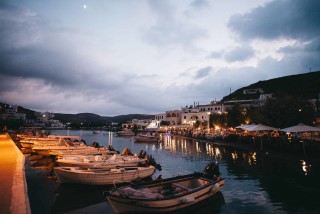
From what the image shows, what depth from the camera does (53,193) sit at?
1478 cm

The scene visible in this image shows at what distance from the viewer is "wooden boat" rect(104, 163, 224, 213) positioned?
35.1ft

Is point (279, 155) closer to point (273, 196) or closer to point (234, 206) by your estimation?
point (273, 196)

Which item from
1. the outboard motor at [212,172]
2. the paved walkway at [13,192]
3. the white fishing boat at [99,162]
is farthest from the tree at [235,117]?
the paved walkway at [13,192]

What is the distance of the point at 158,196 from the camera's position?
1112 cm

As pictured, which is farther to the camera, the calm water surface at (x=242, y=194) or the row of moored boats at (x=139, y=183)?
the calm water surface at (x=242, y=194)

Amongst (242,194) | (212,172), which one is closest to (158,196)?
(212,172)

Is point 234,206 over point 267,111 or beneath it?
beneath

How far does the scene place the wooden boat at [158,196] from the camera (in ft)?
35.1

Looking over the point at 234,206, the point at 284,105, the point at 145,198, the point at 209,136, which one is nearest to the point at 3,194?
the point at 145,198

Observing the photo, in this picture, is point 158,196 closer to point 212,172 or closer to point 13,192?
point 212,172

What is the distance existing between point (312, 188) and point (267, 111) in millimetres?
23642

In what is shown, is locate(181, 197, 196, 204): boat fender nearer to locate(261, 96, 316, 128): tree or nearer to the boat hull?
the boat hull

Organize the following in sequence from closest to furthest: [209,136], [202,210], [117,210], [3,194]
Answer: [3,194], [117,210], [202,210], [209,136]

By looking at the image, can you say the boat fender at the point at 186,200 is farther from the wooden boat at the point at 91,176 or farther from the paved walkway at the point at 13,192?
the paved walkway at the point at 13,192
